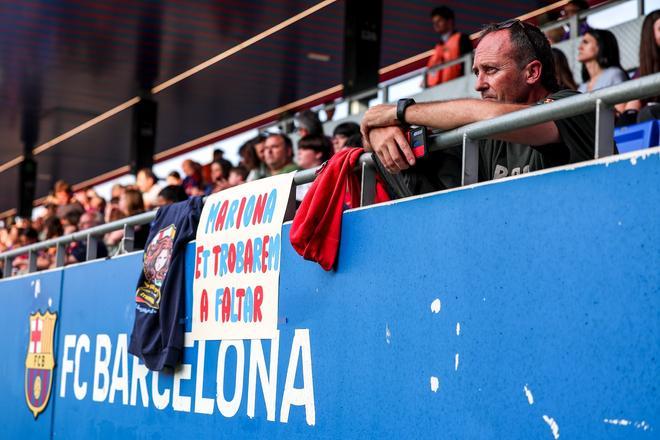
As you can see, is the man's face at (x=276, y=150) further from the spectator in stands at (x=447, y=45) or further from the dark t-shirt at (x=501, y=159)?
the spectator in stands at (x=447, y=45)

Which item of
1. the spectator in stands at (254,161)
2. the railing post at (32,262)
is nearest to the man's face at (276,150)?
the spectator in stands at (254,161)

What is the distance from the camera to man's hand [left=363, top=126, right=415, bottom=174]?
2938mm

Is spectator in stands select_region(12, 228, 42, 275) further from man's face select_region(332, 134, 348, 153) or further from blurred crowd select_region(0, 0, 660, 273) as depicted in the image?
man's face select_region(332, 134, 348, 153)

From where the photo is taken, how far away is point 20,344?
263 inches

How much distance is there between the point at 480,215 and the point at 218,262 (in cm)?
171

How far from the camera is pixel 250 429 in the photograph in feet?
12.1

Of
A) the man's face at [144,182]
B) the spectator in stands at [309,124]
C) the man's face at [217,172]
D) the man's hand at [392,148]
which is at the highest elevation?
the man's face at [144,182]

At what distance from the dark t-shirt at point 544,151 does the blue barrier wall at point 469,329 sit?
0.63ft

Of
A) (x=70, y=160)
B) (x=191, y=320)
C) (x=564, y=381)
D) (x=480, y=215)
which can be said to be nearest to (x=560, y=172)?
(x=480, y=215)

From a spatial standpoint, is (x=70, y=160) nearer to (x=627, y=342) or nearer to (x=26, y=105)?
(x=26, y=105)

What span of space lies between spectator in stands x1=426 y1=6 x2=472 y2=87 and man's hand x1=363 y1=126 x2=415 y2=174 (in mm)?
8449

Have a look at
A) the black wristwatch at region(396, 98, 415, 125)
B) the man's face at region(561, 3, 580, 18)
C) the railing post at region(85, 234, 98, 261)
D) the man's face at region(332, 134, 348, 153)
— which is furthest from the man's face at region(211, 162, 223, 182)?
the black wristwatch at region(396, 98, 415, 125)

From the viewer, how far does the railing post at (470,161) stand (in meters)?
2.78

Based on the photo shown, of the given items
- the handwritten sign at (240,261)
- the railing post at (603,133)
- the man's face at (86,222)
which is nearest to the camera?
the railing post at (603,133)
